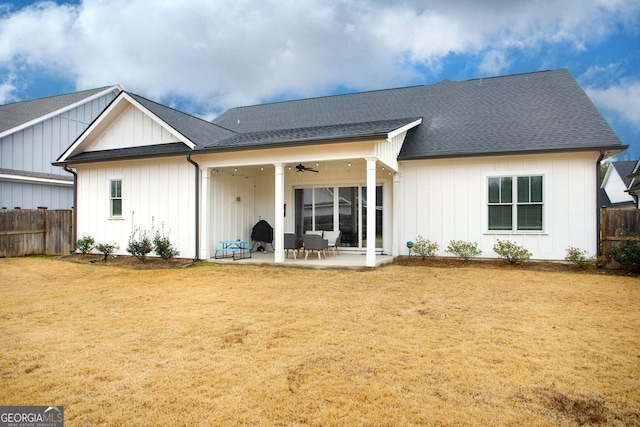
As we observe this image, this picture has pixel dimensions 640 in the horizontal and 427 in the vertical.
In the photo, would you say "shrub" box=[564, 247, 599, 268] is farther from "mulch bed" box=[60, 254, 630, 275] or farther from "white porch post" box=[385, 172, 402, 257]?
"white porch post" box=[385, 172, 402, 257]

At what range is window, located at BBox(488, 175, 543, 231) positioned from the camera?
439 inches

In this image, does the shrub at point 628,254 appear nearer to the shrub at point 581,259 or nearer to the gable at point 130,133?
the shrub at point 581,259

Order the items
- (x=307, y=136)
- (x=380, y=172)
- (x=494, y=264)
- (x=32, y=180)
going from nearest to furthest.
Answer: (x=494, y=264)
(x=307, y=136)
(x=380, y=172)
(x=32, y=180)

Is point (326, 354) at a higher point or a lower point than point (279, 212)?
lower

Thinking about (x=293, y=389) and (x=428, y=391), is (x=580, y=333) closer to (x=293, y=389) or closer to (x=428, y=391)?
(x=428, y=391)

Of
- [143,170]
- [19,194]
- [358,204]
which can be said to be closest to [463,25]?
[358,204]

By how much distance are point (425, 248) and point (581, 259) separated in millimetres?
Result: 4043

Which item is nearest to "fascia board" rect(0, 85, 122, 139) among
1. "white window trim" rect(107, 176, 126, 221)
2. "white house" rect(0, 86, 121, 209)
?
"white house" rect(0, 86, 121, 209)

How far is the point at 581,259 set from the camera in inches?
411

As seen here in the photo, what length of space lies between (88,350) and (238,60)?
121 feet

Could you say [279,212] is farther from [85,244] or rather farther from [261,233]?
[85,244]

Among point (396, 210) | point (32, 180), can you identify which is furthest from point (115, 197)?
point (396, 210)

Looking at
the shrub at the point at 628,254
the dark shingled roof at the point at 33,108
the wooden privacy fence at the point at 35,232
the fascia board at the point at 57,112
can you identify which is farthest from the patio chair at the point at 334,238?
the dark shingled roof at the point at 33,108

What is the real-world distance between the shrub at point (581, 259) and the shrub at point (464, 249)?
2.27m
